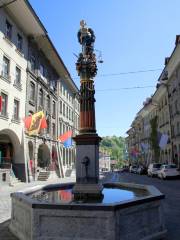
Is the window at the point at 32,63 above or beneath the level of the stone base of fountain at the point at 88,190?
above

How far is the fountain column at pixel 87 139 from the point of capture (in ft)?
33.0

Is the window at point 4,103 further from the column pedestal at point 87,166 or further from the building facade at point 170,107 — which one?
the building facade at point 170,107

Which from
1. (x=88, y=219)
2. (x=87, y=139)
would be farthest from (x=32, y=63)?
(x=88, y=219)

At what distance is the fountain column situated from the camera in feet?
33.0

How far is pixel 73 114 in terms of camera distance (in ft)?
204

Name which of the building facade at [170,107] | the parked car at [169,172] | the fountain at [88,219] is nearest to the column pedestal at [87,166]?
the fountain at [88,219]

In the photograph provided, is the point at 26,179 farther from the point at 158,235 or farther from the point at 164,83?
the point at 164,83

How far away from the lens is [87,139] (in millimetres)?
10242

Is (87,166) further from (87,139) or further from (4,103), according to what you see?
(4,103)

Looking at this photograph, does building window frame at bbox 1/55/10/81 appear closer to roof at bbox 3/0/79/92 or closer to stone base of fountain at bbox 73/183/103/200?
roof at bbox 3/0/79/92

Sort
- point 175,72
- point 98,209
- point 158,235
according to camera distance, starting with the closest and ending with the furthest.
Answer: point 98,209
point 158,235
point 175,72

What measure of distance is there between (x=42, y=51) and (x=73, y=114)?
25598 millimetres

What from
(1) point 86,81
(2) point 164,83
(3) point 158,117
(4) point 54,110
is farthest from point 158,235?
(3) point 158,117

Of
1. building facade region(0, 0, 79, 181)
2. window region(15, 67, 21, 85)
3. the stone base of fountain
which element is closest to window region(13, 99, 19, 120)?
building facade region(0, 0, 79, 181)
